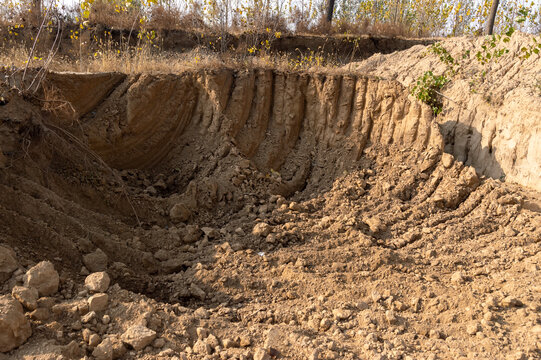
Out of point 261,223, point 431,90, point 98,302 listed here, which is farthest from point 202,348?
point 431,90

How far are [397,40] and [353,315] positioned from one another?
413 inches

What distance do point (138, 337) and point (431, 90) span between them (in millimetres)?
6002

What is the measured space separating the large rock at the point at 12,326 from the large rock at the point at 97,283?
0.55 meters

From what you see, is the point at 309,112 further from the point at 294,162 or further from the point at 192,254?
the point at 192,254

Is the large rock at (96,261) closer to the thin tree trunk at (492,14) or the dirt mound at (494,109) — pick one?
the dirt mound at (494,109)

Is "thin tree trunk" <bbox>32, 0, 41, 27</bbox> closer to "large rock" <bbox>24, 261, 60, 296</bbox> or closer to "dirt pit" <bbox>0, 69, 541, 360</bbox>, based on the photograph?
"dirt pit" <bbox>0, 69, 541, 360</bbox>

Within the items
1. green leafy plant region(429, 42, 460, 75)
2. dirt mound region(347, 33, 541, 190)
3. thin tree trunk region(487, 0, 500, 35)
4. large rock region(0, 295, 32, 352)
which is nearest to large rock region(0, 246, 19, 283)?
large rock region(0, 295, 32, 352)

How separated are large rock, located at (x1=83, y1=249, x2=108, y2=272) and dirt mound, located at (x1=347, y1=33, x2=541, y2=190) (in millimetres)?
5471

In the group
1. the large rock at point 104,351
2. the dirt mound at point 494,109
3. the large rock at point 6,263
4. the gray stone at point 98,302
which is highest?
the dirt mound at point 494,109

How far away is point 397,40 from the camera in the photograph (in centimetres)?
1196

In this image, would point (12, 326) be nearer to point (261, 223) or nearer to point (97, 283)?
point (97, 283)

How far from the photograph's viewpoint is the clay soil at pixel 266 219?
313 centimetres

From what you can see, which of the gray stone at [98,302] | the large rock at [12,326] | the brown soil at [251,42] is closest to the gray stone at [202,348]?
the gray stone at [98,302]

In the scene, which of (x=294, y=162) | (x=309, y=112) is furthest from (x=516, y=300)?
(x=309, y=112)
